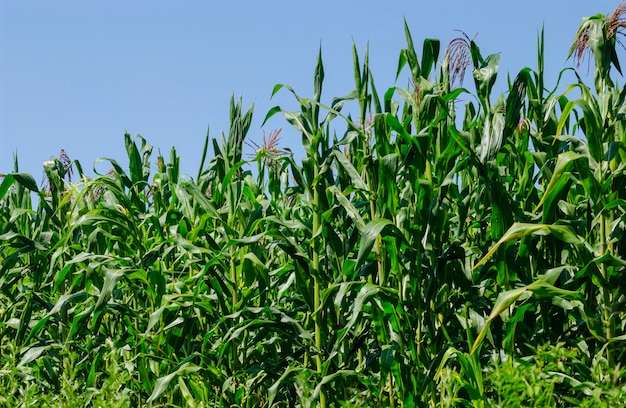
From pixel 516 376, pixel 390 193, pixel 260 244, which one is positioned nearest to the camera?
pixel 516 376

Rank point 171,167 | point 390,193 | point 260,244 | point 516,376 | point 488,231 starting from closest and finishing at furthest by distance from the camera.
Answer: point 516,376, point 390,193, point 488,231, point 260,244, point 171,167

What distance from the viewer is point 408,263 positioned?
11.6ft

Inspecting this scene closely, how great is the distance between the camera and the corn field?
3.23 meters

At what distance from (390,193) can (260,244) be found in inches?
48.7

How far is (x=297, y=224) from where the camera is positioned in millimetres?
3865

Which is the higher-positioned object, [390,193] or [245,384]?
[390,193]

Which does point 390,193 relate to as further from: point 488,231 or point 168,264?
point 168,264

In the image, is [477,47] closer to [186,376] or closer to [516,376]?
[516,376]

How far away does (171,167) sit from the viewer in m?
5.21

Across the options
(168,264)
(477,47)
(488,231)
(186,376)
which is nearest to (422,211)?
(488,231)

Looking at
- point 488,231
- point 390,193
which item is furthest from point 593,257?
point 390,193

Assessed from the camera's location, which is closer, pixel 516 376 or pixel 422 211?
pixel 516 376

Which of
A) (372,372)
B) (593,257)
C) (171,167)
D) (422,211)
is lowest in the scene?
(372,372)

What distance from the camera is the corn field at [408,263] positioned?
3229 millimetres
